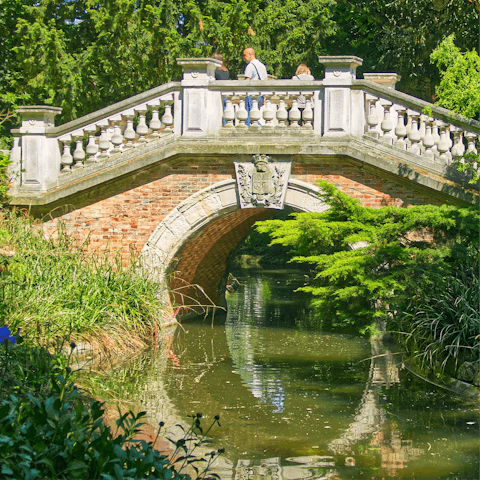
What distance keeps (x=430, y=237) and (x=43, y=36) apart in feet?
33.7

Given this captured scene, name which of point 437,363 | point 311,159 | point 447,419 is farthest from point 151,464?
point 311,159

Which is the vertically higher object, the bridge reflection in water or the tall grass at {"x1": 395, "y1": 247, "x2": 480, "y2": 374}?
the tall grass at {"x1": 395, "y1": 247, "x2": 480, "y2": 374}

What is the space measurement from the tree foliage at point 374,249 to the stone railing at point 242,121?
1.66 m

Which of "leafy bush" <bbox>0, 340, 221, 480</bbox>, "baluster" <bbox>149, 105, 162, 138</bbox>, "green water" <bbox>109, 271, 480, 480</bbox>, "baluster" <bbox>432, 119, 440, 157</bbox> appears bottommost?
"green water" <bbox>109, 271, 480, 480</bbox>

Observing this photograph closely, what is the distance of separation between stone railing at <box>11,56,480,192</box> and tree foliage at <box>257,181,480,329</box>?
166cm

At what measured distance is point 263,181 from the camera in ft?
36.6

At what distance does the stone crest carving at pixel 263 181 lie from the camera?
11.1 meters

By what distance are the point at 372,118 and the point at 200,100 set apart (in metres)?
2.48

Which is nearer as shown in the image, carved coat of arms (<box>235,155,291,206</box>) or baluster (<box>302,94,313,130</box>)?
baluster (<box>302,94,313,130</box>)

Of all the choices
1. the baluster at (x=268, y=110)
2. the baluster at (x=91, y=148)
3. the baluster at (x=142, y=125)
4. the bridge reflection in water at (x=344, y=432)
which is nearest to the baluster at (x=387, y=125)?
the baluster at (x=268, y=110)

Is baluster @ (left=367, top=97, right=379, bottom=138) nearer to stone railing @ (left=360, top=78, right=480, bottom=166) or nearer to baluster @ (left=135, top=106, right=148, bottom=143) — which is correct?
stone railing @ (left=360, top=78, right=480, bottom=166)

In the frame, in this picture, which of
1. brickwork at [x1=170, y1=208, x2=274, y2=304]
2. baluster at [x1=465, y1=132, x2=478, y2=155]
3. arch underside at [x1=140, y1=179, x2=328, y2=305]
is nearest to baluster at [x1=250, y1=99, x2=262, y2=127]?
arch underside at [x1=140, y1=179, x2=328, y2=305]

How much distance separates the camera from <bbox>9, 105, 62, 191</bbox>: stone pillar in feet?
38.4

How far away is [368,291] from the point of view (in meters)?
8.54
